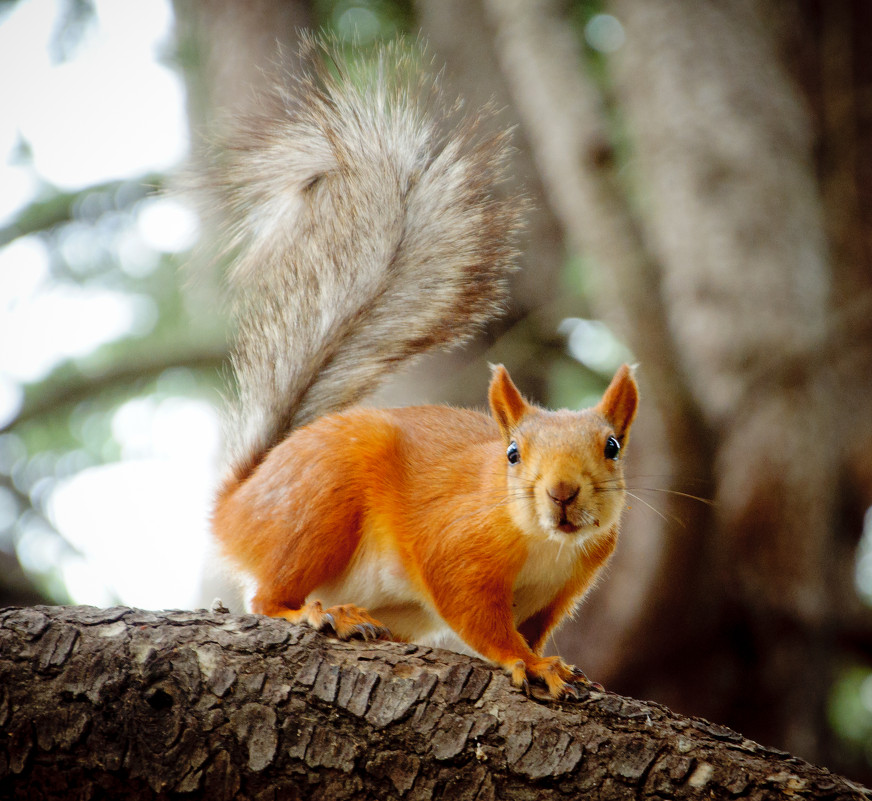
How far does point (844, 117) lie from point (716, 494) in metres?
2.02

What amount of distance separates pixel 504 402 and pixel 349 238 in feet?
1.88

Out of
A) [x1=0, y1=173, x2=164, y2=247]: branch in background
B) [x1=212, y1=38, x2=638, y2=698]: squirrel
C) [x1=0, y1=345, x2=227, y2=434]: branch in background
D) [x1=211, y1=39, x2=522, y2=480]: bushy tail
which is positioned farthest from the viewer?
[x1=0, y1=173, x2=164, y2=247]: branch in background

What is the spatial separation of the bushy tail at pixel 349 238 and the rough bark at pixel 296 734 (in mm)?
665

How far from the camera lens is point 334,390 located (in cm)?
192

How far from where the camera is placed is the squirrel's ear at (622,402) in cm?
156

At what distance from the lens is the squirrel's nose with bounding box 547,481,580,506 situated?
142 cm

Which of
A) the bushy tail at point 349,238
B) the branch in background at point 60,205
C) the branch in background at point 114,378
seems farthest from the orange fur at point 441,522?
the branch in background at point 60,205

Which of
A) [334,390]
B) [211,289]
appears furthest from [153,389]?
[334,390]

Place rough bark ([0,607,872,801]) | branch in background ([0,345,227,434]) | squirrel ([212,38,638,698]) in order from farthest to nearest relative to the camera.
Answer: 1. branch in background ([0,345,227,434])
2. squirrel ([212,38,638,698])
3. rough bark ([0,607,872,801])

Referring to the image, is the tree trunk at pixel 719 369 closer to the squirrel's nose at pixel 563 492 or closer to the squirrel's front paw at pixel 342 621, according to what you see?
Answer: the squirrel's nose at pixel 563 492

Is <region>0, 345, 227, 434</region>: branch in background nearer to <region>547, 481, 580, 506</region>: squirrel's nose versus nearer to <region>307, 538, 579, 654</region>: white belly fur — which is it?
<region>307, 538, 579, 654</region>: white belly fur

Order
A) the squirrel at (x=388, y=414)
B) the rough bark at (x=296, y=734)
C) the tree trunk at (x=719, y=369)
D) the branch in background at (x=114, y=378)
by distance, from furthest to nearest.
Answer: the branch in background at (x=114, y=378), the tree trunk at (x=719, y=369), the squirrel at (x=388, y=414), the rough bark at (x=296, y=734)

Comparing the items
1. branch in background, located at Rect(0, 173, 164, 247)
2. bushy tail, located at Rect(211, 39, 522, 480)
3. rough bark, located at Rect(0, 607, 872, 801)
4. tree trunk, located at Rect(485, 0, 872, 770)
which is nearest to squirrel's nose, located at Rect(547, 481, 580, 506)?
rough bark, located at Rect(0, 607, 872, 801)

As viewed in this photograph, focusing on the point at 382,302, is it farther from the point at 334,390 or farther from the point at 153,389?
the point at 153,389
